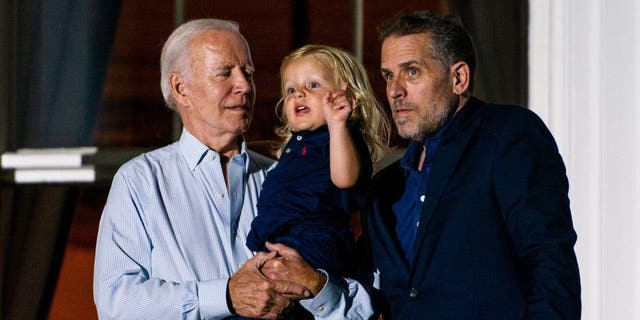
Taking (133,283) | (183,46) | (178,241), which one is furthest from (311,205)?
(183,46)

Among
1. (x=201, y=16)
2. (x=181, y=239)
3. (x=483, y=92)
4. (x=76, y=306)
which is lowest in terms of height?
(x=76, y=306)

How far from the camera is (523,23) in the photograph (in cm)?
414

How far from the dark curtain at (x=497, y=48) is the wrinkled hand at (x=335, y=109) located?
50.3 inches

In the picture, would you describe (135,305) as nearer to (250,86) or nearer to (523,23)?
(250,86)

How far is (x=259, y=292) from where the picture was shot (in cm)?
278

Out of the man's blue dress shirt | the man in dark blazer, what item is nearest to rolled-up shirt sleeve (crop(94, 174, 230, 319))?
the man's blue dress shirt

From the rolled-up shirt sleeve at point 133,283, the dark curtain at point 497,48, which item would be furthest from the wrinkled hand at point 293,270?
the dark curtain at point 497,48

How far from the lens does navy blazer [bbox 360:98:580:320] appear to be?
2523mm

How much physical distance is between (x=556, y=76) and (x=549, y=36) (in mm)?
149

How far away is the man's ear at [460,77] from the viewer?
9.21 feet

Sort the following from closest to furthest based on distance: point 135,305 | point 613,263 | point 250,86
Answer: point 135,305, point 250,86, point 613,263

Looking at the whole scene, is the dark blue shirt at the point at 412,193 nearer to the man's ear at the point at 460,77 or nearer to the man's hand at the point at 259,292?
the man's ear at the point at 460,77

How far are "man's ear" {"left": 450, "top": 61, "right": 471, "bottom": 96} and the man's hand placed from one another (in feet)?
1.96

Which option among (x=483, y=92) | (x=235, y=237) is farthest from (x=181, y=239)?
(x=483, y=92)
